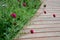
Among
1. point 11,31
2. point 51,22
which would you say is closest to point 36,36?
point 11,31

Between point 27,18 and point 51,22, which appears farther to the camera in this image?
point 51,22

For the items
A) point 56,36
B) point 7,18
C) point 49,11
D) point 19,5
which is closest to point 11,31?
point 7,18

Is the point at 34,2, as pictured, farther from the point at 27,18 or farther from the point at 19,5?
the point at 27,18

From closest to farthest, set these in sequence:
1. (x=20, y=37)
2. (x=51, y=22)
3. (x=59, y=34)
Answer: (x=20, y=37) < (x=59, y=34) < (x=51, y=22)

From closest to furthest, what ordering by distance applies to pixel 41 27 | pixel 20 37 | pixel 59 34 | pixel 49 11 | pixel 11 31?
pixel 11 31
pixel 20 37
pixel 59 34
pixel 41 27
pixel 49 11

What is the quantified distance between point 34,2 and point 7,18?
1986 mm

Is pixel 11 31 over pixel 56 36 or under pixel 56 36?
over

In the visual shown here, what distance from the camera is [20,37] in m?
2.94

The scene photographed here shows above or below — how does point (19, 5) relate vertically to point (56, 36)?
above

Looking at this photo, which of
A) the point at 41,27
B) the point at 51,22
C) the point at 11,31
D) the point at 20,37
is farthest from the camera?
the point at 51,22

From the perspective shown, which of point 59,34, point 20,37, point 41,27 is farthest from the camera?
point 41,27

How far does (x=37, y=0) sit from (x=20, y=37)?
2091mm

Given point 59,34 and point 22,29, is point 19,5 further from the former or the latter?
point 59,34

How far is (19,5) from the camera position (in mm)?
3898
